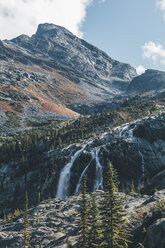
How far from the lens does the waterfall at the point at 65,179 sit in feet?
190

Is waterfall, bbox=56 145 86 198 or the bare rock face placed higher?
the bare rock face

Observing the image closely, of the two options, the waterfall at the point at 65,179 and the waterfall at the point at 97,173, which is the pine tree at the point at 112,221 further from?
the waterfall at the point at 65,179

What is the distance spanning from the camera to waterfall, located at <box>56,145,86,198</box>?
5793cm

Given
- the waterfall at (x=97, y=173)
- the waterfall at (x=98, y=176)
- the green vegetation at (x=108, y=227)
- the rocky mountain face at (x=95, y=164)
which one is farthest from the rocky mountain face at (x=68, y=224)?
the rocky mountain face at (x=95, y=164)

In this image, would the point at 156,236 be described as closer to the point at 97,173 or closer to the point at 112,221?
the point at 112,221

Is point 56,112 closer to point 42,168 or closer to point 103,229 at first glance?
point 42,168

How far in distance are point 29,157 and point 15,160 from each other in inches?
228

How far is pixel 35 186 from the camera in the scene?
217 feet

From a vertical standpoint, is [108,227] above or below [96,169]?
above

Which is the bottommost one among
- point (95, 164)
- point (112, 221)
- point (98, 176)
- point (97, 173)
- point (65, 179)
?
point (65, 179)

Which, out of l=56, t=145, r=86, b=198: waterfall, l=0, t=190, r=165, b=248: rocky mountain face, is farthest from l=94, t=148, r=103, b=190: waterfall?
l=0, t=190, r=165, b=248: rocky mountain face

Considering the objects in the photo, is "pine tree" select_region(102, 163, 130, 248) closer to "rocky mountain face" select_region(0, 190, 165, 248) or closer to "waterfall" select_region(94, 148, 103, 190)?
"rocky mountain face" select_region(0, 190, 165, 248)

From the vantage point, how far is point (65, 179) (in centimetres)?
6066

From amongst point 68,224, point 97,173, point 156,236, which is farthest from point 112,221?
point 97,173
